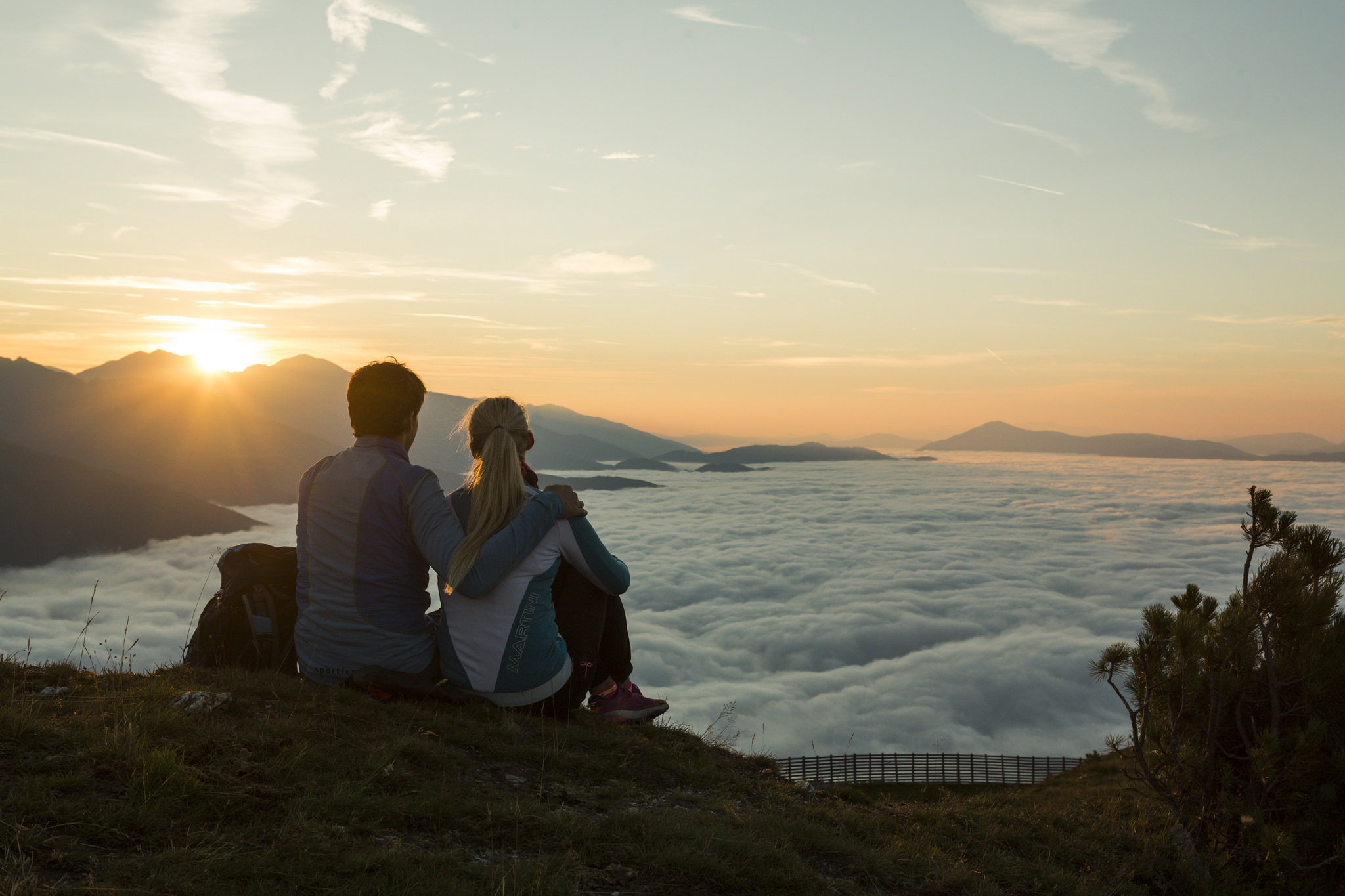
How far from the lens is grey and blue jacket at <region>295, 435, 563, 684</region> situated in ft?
15.3

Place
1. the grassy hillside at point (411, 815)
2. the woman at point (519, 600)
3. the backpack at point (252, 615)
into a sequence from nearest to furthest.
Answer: the grassy hillside at point (411, 815), the woman at point (519, 600), the backpack at point (252, 615)

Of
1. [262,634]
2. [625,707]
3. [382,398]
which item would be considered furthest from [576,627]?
[262,634]

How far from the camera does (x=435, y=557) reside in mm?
4609

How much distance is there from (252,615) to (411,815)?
2543 millimetres

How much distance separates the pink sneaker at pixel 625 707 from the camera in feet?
18.9

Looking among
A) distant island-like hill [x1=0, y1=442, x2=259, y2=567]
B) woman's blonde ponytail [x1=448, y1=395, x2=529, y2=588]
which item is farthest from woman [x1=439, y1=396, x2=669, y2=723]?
distant island-like hill [x1=0, y1=442, x2=259, y2=567]

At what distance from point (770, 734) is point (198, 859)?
10508 cm

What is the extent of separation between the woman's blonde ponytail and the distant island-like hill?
214345 mm

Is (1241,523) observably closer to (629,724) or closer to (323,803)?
(629,724)

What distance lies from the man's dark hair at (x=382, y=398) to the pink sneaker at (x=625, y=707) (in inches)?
106

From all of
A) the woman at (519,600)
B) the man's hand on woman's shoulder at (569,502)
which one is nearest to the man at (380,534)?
the man's hand on woman's shoulder at (569,502)

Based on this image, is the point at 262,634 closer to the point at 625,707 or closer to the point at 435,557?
the point at 435,557

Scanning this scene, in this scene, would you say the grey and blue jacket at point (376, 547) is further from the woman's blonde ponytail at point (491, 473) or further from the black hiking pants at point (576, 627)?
the black hiking pants at point (576, 627)

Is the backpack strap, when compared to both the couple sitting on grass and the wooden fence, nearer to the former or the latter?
the couple sitting on grass
